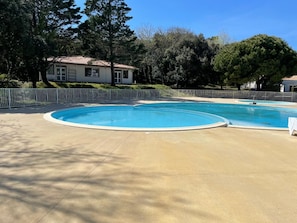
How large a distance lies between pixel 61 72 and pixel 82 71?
7.51 feet

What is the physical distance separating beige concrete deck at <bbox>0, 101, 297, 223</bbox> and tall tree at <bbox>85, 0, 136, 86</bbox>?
1755cm

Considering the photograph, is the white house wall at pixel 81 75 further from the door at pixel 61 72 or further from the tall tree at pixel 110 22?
the tall tree at pixel 110 22

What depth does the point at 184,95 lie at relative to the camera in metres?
26.0

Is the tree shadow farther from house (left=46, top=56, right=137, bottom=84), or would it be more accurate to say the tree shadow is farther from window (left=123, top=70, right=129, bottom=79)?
window (left=123, top=70, right=129, bottom=79)

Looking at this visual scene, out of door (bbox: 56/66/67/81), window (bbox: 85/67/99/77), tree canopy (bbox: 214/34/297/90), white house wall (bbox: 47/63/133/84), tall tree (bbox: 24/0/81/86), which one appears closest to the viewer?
tall tree (bbox: 24/0/81/86)

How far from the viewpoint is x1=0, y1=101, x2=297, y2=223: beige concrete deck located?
2.65 metres

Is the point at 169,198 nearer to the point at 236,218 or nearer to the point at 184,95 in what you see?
the point at 236,218

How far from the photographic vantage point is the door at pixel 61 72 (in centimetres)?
2586

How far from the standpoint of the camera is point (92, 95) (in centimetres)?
1898

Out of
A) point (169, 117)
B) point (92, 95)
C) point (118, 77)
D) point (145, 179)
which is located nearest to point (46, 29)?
point (92, 95)

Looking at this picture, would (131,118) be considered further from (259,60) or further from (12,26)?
(259,60)

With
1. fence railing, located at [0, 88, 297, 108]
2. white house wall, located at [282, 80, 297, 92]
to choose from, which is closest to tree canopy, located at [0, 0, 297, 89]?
fence railing, located at [0, 88, 297, 108]

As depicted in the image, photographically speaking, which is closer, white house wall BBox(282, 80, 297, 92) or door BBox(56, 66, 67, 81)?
door BBox(56, 66, 67, 81)

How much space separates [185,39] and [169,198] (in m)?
29.2
